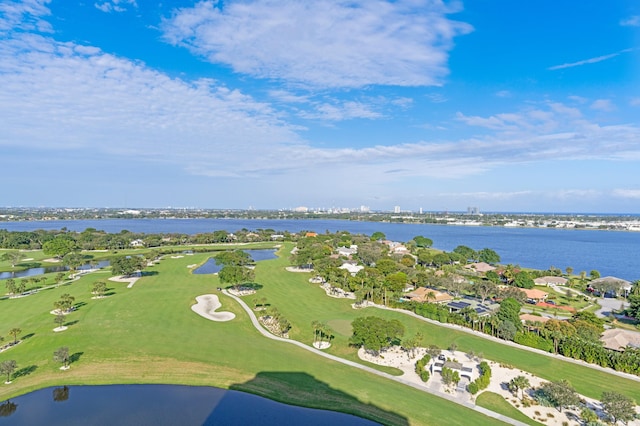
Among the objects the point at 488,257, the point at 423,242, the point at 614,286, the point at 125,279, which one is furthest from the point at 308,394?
the point at 423,242

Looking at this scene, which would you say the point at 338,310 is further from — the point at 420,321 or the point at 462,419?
the point at 462,419

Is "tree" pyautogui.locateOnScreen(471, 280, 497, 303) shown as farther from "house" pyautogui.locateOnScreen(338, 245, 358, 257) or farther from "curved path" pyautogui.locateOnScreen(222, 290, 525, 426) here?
"house" pyautogui.locateOnScreen(338, 245, 358, 257)

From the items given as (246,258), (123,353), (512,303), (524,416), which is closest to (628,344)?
(512,303)

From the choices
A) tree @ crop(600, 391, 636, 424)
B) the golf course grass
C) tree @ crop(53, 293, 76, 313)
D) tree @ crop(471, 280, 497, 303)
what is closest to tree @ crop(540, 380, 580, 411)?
tree @ crop(600, 391, 636, 424)

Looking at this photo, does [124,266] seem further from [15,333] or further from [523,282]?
[523,282]

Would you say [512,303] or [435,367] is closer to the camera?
[435,367]

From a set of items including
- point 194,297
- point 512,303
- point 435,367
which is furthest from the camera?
point 194,297
